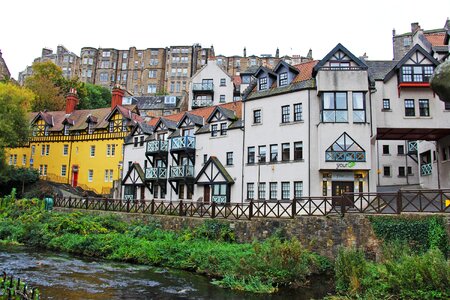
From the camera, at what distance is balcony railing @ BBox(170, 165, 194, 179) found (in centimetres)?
3447

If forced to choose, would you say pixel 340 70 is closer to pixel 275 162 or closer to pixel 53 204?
pixel 275 162

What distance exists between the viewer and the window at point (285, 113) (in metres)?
29.3

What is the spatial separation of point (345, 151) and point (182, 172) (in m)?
14.6

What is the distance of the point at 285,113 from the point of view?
29.5 m

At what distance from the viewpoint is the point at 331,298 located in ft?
47.1

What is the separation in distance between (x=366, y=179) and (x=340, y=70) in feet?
25.5

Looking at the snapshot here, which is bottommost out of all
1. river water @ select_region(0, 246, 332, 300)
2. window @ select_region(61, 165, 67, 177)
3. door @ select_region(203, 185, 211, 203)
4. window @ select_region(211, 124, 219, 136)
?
river water @ select_region(0, 246, 332, 300)

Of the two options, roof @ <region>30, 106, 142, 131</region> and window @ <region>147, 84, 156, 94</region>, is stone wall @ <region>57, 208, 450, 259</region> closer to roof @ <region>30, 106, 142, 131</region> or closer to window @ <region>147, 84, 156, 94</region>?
roof @ <region>30, 106, 142, 131</region>

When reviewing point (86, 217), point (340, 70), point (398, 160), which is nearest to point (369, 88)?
point (340, 70)

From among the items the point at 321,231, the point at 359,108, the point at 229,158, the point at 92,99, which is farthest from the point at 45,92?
the point at 321,231

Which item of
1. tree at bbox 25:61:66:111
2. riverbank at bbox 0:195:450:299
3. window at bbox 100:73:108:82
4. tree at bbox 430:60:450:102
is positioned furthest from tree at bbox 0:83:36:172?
window at bbox 100:73:108:82

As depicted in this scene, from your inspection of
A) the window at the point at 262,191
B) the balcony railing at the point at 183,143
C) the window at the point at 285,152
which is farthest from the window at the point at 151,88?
the window at the point at 285,152

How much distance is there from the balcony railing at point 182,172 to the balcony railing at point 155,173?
156 centimetres

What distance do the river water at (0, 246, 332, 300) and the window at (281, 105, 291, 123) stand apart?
13843mm
